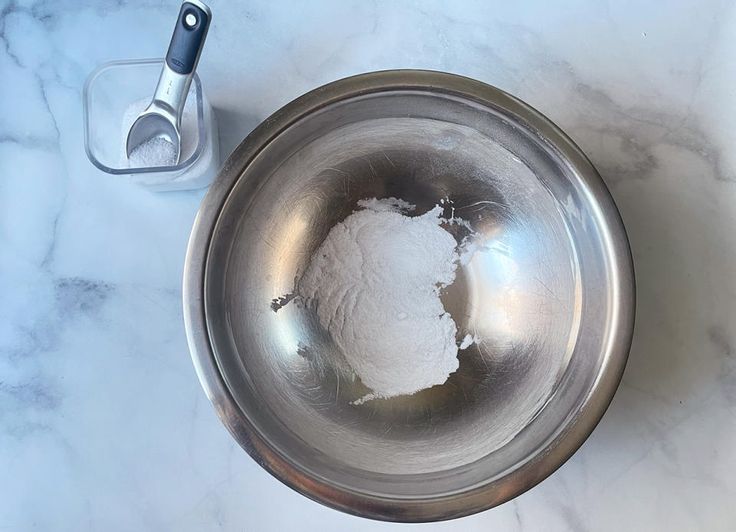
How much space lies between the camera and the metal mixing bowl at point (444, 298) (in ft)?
2.77

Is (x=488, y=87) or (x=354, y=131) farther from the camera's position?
(x=354, y=131)

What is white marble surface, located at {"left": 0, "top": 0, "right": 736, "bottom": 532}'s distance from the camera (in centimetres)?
103

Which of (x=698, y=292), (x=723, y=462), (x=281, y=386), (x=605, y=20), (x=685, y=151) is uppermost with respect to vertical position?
(x=605, y=20)

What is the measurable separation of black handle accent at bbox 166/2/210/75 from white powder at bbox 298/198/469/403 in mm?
325

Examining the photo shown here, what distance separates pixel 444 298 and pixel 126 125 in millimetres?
577

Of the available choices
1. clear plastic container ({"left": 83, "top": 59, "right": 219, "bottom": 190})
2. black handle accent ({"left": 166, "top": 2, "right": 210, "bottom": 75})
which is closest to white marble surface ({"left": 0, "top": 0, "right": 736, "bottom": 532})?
clear plastic container ({"left": 83, "top": 59, "right": 219, "bottom": 190})

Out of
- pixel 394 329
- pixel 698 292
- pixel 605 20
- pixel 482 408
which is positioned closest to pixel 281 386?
pixel 394 329

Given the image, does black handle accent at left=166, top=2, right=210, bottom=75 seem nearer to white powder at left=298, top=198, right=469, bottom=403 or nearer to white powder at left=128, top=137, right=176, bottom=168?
white powder at left=128, top=137, right=176, bottom=168

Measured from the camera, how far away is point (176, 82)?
925 millimetres

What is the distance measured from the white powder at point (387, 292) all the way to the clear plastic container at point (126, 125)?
0.76ft

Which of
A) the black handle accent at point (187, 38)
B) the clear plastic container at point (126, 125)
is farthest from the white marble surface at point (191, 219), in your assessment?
the black handle accent at point (187, 38)

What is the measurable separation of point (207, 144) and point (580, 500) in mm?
813

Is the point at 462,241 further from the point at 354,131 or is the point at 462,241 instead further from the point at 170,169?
the point at 170,169

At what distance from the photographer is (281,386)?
0.96 meters
